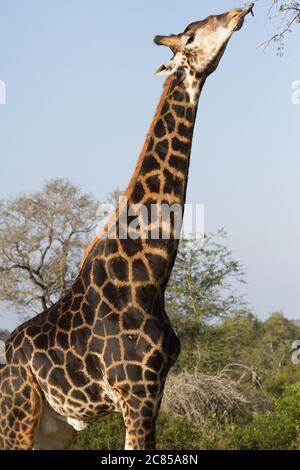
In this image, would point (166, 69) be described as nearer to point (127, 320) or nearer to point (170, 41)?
point (170, 41)

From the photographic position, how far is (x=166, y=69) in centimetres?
505

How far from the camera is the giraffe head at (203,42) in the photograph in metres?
5.00

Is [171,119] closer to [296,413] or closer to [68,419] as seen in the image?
[68,419]

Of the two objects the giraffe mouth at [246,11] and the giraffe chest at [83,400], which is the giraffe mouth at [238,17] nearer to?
the giraffe mouth at [246,11]

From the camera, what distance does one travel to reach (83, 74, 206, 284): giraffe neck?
495 cm

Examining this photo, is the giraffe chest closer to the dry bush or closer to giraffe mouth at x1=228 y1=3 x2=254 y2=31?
giraffe mouth at x1=228 y1=3 x2=254 y2=31

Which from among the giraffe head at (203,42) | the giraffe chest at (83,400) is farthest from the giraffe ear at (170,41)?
the giraffe chest at (83,400)

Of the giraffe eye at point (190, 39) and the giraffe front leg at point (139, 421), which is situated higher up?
the giraffe eye at point (190, 39)

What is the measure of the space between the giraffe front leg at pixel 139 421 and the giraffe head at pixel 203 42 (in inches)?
77.7

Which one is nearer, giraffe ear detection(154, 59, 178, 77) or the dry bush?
giraffe ear detection(154, 59, 178, 77)

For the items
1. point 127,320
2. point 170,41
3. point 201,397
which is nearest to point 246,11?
point 170,41

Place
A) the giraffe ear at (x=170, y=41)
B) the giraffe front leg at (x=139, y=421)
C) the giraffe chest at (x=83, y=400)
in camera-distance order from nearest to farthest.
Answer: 1. the giraffe front leg at (x=139, y=421)
2. the giraffe chest at (x=83, y=400)
3. the giraffe ear at (x=170, y=41)

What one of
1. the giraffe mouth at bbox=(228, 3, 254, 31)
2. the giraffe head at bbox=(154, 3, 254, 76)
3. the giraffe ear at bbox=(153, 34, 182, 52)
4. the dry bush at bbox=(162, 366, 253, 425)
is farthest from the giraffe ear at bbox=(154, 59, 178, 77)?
the dry bush at bbox=(162, 366, 253, 425)
